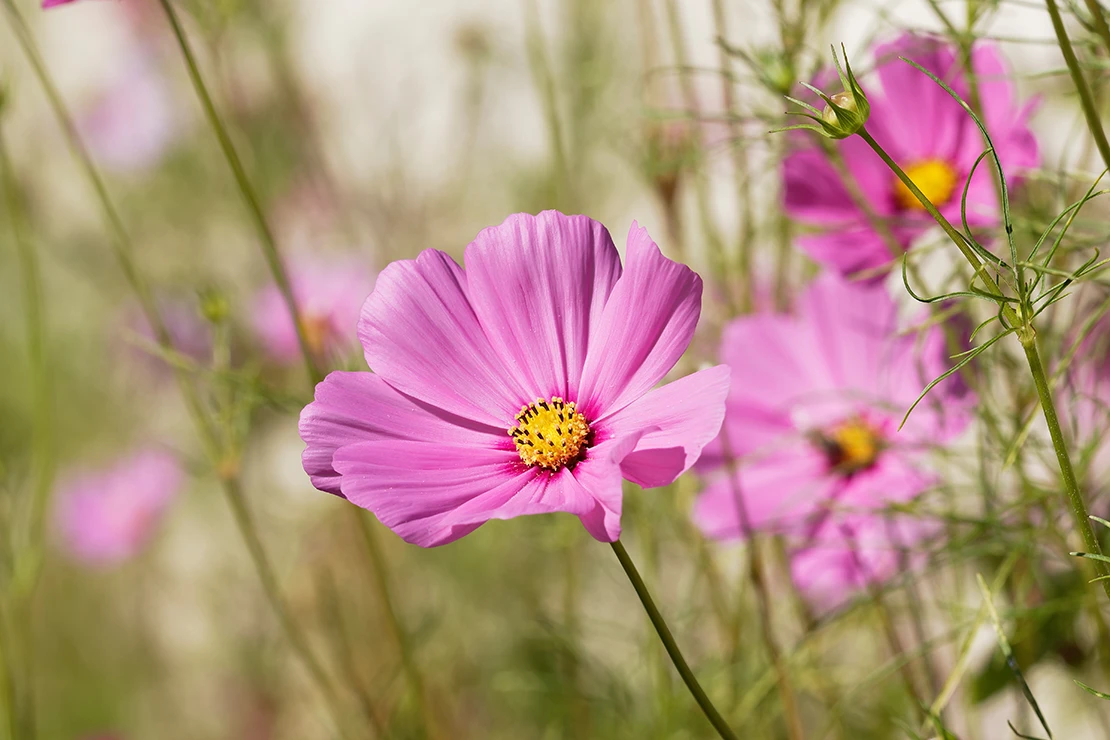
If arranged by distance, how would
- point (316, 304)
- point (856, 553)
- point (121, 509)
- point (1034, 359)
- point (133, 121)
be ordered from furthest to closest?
point (133, 121) < point (121, 509) < point (316, 304) < point (856, 553) < point (1034, 359)

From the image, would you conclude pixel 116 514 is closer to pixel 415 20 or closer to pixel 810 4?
pixel 415 20

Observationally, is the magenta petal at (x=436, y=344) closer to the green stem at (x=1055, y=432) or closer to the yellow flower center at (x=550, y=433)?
the yellow flower center at (x=550, y=433)

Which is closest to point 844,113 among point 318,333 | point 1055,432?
point 1055,432

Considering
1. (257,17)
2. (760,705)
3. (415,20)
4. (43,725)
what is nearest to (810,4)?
(760,705)

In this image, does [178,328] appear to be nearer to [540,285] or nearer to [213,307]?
[213,307]

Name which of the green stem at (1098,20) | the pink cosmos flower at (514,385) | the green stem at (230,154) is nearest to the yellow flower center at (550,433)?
the pink cosmos flower at (514,385)

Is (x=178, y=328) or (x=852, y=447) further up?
(x=178, y=328)
